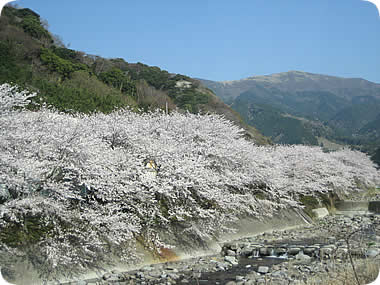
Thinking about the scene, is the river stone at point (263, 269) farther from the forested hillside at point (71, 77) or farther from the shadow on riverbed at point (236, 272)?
the forested hillside at point (71, 77)

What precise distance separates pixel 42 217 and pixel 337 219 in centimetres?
1799

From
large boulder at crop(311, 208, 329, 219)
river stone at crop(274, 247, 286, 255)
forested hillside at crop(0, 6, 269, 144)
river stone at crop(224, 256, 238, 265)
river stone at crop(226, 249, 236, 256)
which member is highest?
forested hillside at crop(0, 6, 269, 144)

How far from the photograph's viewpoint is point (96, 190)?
9195mm

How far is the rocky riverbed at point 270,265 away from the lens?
7.44 metres

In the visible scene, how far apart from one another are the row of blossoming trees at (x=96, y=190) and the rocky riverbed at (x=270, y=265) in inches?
29.5

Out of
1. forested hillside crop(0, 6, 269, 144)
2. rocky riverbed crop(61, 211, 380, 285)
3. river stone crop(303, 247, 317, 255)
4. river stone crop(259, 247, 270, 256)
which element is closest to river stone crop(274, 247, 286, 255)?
rocky riverbed crop(61, 211, 380, 285)

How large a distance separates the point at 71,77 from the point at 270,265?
28.7m

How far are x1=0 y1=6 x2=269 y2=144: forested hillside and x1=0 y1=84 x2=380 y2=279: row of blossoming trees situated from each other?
7489 millimetres

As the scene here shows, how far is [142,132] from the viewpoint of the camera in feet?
42.1

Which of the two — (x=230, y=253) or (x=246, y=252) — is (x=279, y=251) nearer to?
(x=246, y=252)

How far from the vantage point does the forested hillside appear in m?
23.3

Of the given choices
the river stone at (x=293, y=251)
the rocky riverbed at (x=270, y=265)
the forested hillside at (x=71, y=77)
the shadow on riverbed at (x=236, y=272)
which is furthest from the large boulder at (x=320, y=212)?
the forested hillside at (x=71, y=77)

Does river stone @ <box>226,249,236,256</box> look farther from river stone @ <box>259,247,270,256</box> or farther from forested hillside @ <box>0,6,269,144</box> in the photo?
forested hillside @ <box>0,6,269,144</box>

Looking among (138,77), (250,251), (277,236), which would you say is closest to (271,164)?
(277,236)
